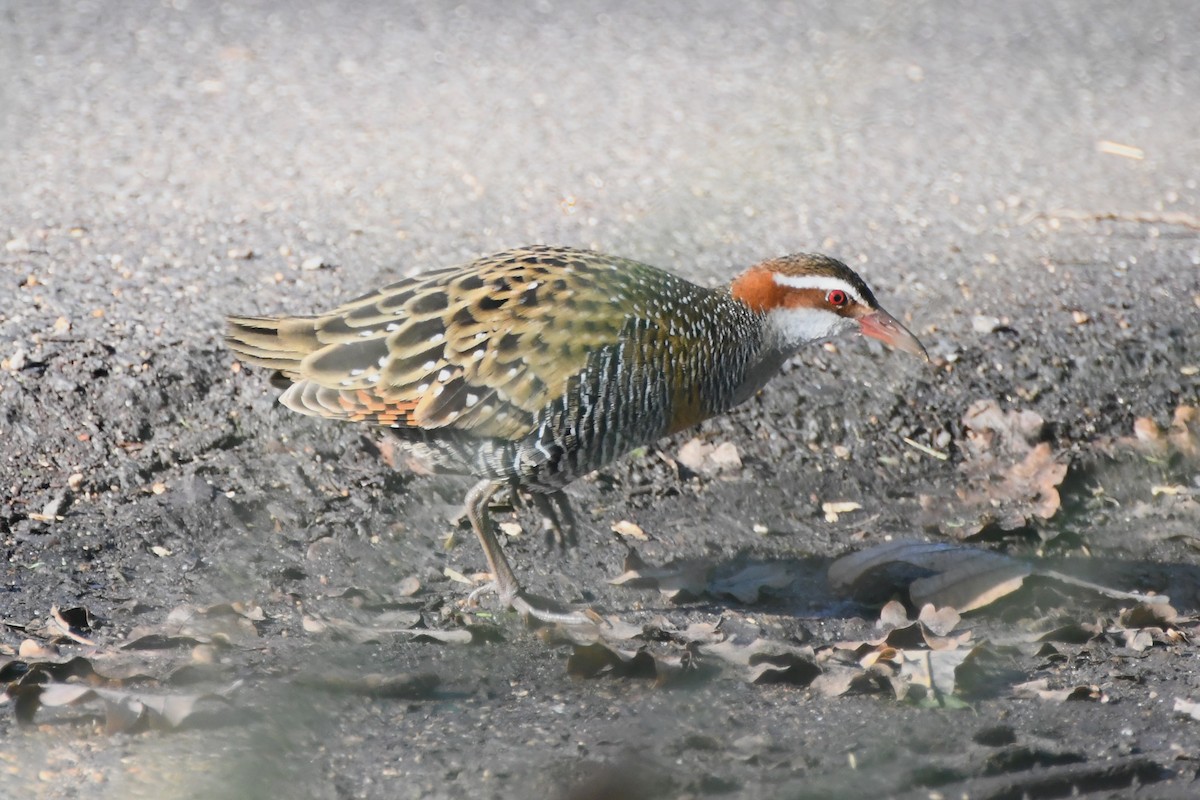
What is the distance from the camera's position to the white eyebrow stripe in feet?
14.3

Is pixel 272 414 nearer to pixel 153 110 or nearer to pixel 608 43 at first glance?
pixel 153 110

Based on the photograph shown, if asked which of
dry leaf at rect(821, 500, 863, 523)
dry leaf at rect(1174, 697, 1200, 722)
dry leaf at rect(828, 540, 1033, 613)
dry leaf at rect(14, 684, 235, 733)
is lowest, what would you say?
dry leaf at rect(1174, 697, 1200, 722)

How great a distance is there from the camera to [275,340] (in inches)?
158

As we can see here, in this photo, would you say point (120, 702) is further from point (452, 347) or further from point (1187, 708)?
point (1187, 708)

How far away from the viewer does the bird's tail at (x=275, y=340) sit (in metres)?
3.97

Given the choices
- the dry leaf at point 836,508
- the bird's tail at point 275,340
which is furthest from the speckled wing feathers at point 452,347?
the dry leaf at point 836,508

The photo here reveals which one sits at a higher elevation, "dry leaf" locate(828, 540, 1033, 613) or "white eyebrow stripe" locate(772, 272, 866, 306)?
"white eyebrow stripe" locate(772, 272, 866, 306)

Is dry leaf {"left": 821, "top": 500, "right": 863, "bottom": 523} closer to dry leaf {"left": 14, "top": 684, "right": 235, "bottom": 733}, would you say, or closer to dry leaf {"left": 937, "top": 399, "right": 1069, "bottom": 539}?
dry leaf {"left": 937, "top": 399, "right": 1069, "bottom": 539}

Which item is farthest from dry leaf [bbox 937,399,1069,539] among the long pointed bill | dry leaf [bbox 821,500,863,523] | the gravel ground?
the long pointed bill

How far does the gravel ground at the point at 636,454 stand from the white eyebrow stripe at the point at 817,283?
0.53m

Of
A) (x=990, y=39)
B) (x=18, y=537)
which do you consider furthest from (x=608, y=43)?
(x=18, y=537)

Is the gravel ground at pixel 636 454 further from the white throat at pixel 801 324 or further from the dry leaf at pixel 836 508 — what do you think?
the white throat at pixel 801 324

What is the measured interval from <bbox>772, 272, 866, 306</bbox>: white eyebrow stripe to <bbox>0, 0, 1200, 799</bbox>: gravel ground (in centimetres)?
53

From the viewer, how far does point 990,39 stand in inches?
331
